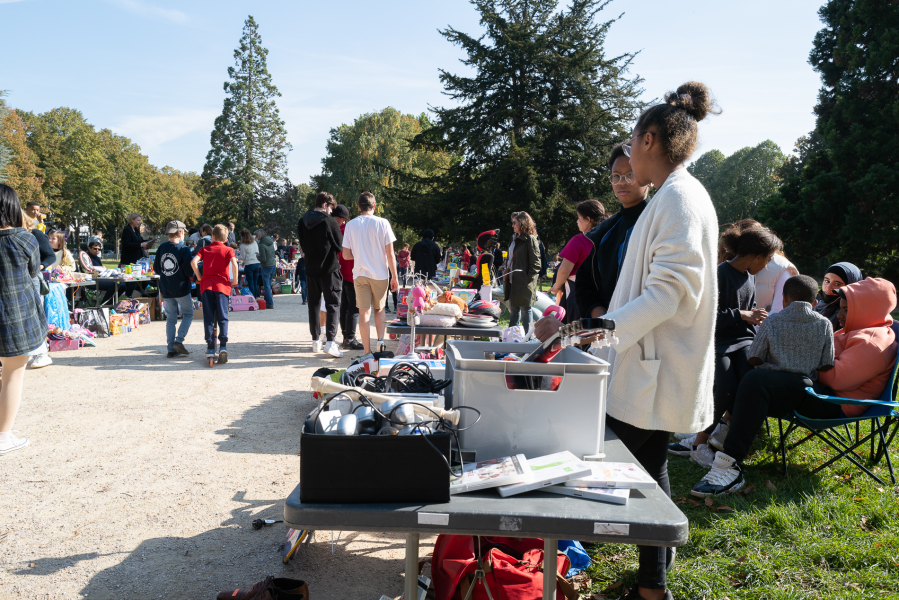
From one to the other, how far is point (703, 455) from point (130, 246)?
11753 millimetres

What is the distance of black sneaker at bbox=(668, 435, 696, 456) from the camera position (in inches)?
174

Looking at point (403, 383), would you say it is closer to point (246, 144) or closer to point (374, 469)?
point (374, 469)

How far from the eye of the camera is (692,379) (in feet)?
6.31

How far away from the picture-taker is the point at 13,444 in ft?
→ 13.8

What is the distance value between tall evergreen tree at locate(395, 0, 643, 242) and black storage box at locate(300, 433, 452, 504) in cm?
2328

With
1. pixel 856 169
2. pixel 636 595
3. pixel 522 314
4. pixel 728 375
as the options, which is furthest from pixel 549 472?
pixel 856 169

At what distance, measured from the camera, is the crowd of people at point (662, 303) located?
1892mm

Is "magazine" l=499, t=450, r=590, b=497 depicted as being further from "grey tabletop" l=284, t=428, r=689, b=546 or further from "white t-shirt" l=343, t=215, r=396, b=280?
"white t-shirt" l=343, t=215, r=396, b=280

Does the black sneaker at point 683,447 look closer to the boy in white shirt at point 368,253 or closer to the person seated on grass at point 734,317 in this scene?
the person seated on grass at point 734,317

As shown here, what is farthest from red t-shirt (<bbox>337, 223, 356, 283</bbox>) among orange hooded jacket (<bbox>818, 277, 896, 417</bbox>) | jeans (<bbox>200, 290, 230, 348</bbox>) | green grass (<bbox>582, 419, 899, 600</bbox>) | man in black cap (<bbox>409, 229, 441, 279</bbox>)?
orange hooded jacket (<bbox>818, 277, 896, 417</bbox>)

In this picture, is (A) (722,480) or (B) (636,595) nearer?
(B) (636,595)

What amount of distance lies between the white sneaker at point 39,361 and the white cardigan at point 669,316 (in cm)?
761

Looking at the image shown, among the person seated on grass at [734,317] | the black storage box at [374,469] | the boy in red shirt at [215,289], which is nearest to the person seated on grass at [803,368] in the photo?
the person seated on grass at [734,317]

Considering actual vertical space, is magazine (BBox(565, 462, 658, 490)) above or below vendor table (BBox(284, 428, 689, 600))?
above
